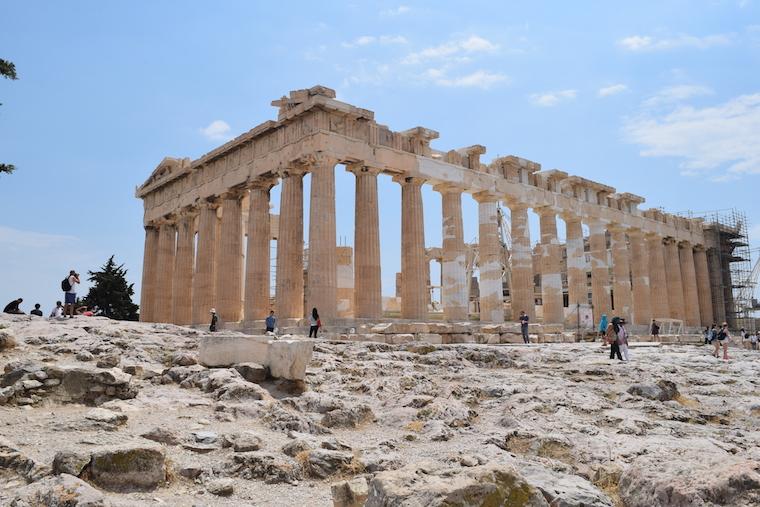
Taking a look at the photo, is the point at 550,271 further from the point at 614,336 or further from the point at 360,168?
the point at 614,336

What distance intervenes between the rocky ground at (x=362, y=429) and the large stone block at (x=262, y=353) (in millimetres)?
303

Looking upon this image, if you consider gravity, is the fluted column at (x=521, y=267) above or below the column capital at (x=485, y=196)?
below

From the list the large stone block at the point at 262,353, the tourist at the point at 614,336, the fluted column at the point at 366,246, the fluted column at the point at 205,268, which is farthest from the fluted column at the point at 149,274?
the tourist at the point at 614,336

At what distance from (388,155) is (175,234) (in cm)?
1588

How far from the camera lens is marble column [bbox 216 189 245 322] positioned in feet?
94.1

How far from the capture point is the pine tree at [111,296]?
41.2 m

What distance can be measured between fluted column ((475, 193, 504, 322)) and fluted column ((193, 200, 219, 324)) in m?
13.3

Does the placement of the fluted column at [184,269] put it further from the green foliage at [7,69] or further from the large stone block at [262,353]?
the large stone block at [262,353]

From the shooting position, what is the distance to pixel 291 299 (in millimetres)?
25219

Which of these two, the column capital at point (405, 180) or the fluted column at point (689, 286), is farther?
the fluted column at point (689, 286)

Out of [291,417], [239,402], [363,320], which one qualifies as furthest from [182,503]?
[363,320]

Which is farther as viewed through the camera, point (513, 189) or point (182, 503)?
point (513, 189)

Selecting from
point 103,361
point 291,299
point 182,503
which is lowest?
point 182,503

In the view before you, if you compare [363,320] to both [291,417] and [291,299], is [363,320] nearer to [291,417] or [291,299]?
[291,299]
